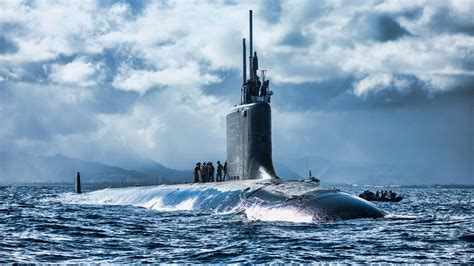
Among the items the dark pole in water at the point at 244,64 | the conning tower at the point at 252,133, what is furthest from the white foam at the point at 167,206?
the dark pole in water at the point at 244,64

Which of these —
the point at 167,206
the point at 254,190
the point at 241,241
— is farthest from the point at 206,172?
the point at 241,241

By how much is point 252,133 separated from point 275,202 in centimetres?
668

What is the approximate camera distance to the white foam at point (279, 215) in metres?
17.4

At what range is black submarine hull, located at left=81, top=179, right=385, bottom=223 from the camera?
17625 mm

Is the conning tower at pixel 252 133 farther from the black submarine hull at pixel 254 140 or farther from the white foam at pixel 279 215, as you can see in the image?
the white foam at pixel 279 215

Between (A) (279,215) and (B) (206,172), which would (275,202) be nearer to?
(A) (279,215)

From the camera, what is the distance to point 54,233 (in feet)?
52.3

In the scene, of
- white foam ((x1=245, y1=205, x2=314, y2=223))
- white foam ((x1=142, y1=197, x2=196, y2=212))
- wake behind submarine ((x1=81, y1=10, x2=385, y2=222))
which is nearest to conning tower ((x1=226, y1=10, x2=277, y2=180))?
wake behind submarine ((x1=81, y1=10, x2=385, y2=222))

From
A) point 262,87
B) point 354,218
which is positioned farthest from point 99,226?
point 262,87

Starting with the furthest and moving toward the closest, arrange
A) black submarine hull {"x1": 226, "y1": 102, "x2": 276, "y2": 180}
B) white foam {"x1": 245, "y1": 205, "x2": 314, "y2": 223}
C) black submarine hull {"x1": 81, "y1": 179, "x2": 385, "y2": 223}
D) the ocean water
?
black submarine hull {"x1": 226, "y1": 102, "x2": 276, "y2": 180}, black submarine hull {"x1": 81, "y1": 179, "x2": 385, "y2": 223}, white foam {"x1": 245, "y1": 205, "x2": 314, "y2": 223}, the ocean water

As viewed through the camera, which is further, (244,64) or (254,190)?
(244,64)

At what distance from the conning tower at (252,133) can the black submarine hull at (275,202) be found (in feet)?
3.57

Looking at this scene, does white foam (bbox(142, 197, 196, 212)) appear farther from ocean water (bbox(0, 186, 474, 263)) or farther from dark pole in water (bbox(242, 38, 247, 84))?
dark pole in water (bbox(242, 38, 247, 84))

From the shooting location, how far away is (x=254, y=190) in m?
21.6
